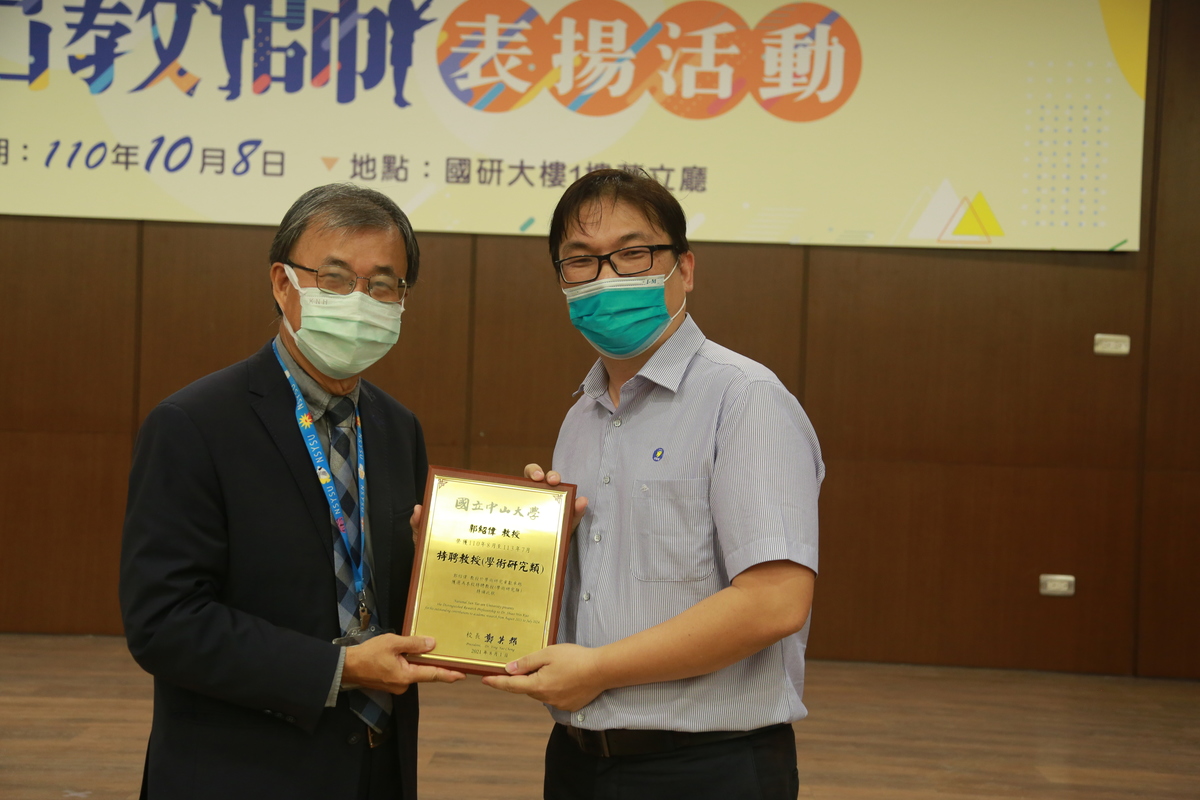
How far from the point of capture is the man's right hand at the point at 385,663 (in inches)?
51.9

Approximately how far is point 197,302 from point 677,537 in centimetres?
357

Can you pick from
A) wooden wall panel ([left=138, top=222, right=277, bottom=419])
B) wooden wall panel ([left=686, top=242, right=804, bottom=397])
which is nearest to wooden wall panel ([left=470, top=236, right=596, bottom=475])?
wooden wall panel ([left=686, top=242, right=804, bottom=397])

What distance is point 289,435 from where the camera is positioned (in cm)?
140

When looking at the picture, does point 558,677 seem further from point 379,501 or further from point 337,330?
point 337,330

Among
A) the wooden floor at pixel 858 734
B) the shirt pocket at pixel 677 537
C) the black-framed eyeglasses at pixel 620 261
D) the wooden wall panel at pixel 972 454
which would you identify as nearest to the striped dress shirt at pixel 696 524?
the shirt pocket at pixel 677 537

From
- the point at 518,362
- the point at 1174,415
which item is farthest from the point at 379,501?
the point at 1174,415

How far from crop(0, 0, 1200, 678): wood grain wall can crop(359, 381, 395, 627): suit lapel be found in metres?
2.69

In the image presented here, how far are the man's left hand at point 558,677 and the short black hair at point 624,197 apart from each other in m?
0.67

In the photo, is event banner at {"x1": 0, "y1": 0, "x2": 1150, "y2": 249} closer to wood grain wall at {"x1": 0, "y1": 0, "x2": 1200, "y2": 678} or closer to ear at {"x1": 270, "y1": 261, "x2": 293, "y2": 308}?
wood grain wall at {"x1": 0, "y1": 0, "x2": 1200, "y2": 678}

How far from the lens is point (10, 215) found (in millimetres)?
4172

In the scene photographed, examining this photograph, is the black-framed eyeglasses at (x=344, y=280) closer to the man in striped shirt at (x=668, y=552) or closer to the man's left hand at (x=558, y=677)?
the man in striped shirt at (x=668, y=552)

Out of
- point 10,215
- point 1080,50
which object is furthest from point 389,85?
point 1080,50

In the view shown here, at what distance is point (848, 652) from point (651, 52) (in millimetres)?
2917

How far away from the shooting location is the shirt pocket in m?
1.35
